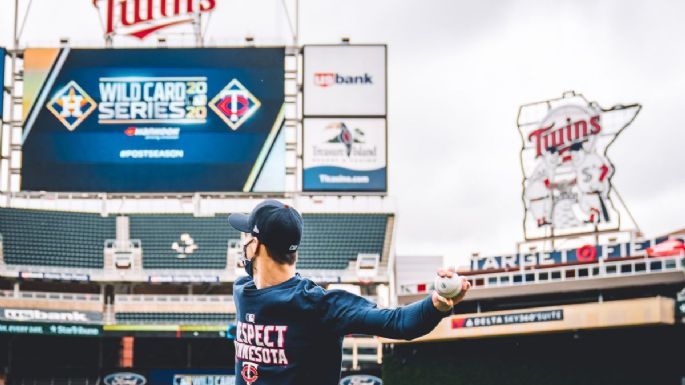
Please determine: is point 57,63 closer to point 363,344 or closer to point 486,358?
point 363,344

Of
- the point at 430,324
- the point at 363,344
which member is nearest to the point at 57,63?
the point at 363,344

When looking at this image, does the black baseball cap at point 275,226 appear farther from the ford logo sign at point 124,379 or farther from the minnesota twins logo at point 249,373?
the ford logo sign at point 124,379

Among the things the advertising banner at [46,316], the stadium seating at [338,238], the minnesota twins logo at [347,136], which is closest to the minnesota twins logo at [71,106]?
the advertising banner at [46,316]

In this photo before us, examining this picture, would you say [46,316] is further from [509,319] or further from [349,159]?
[509,319]

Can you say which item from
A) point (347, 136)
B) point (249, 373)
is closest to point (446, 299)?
point (249, 373)

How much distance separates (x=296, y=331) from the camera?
4246 millimetres

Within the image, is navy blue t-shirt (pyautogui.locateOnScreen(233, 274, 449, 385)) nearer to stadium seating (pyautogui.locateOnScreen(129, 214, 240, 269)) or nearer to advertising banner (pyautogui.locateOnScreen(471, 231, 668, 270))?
advertising banner (pyautogui.locateOnScreen(471, 231, 668, 270))

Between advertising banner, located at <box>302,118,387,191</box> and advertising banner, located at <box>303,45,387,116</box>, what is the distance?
0.60m

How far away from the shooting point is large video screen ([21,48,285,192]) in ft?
137

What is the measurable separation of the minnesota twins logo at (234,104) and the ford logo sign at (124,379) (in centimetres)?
1074

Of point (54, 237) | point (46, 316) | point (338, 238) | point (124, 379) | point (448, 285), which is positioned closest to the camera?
point (448, 285)

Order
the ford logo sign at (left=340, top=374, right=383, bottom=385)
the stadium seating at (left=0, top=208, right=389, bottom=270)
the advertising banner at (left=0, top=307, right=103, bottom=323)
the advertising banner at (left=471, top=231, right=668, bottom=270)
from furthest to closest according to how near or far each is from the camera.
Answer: the stadium seating at (left=0, top=208, right=389, bottom=270)
the advertising banner at (left=0, top=307, right=103, bottom=323)
the ford logo sign at (left=340, top=374, right=383, bottom=385)
the advertising banner at (left=471, top=231, right=668, bottom=270)

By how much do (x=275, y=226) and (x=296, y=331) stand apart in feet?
1.50

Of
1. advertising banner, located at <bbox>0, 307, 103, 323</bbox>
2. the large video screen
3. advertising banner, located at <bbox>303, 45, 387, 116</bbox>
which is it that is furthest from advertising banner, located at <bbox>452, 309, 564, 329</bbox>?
advertising banner, located at <bbox>0, 307, 103, 323</bbox>
